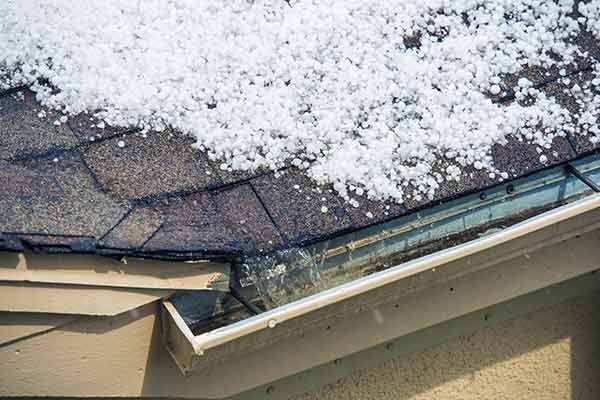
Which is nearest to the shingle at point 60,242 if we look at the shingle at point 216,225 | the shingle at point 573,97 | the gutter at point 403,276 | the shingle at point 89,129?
the shingle at point 216,225

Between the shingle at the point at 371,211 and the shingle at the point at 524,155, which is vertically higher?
the shingle at the point at 524,155

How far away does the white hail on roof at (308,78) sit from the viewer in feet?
8.65

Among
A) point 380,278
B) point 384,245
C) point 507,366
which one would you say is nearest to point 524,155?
point 384,245

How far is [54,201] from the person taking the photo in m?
2.29

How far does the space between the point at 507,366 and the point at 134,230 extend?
1595mm

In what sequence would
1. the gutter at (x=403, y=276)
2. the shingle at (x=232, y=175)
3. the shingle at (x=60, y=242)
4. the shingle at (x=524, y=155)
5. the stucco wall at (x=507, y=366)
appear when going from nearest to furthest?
the shingle at (x=60, y=242) < the gutter at (x=403, y=276) < the shingle at (x=232, y=175) < the shingle at (x=524, y=155) < the stucco wall at (x=507, y=366)

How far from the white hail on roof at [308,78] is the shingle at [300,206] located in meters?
0.04

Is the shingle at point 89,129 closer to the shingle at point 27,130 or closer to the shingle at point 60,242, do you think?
the shingle at point 27,130

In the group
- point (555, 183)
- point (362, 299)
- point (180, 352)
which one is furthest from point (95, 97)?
point (555, 183)

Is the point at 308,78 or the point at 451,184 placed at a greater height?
the point at 308,78

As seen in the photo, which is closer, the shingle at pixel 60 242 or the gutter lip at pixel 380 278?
the shingle at pixel 60 242

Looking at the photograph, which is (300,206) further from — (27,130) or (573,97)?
(573,97)

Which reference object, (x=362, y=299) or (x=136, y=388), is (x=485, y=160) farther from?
(x=136, y=388)

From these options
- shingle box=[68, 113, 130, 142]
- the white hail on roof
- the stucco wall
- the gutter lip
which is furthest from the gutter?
shingle box=[68, 113, 130, 142]
